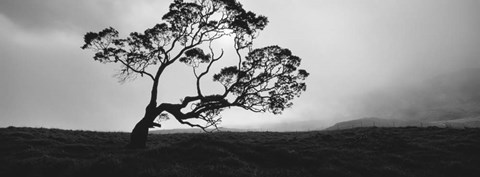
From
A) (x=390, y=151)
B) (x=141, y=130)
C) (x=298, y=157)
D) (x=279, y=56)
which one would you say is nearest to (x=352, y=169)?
(x=298, y=157)

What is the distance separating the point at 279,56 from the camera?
2036 centimetres

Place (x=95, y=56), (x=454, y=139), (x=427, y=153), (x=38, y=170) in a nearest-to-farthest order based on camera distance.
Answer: (x=38, y=170)
(x=427, y=153)
(x=95, y=56)
(x=454, y=139)

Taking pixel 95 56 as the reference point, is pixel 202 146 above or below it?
below

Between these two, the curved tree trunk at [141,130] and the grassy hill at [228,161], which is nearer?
the grassy hill at [228,161]

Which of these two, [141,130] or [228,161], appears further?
[141,130]

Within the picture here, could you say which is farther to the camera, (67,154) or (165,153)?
(67,154)

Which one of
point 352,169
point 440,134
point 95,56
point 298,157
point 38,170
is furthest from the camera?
point 440,134

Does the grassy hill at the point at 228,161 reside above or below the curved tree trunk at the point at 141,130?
below

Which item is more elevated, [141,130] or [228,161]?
[141,130]

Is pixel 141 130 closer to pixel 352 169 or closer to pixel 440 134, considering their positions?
pixel 352 169

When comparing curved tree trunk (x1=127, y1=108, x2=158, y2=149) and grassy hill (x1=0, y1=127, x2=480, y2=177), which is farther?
curved tree trunk (x1=127, y1=108, x2=158, y2=149)

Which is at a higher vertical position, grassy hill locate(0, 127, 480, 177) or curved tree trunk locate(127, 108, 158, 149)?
curved tree trunk locate(127, 108, 158, 149)

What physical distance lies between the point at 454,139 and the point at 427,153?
27.0 ft

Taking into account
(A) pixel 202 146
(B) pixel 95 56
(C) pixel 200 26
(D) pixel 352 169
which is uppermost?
Result: (C) pixel 200 26
